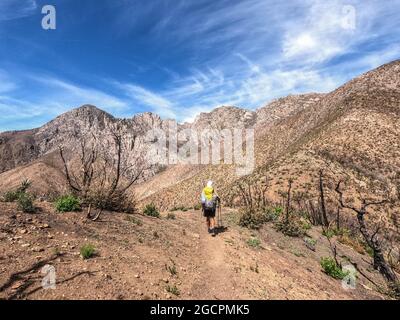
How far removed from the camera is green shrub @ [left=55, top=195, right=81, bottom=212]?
1127 centimetres

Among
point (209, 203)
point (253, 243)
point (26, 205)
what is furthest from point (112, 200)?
point (253, 243)

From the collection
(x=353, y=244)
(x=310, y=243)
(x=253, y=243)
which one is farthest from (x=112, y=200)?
(x=353, y=244)

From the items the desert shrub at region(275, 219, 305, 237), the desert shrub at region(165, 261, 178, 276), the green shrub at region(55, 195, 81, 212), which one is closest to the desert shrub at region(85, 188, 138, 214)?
the green shrub at region(55, 195, 81, 212)

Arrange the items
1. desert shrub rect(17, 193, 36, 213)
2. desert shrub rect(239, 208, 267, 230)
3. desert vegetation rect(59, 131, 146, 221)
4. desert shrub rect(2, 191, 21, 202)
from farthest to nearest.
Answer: desert shrub rect(239, 208, 267, 230) < desert vegetation rect(59, 131, 146, 221) < desert shrub rect(2, 191, 21, 202) < desert shrub rect(17, 193, 36, 213)

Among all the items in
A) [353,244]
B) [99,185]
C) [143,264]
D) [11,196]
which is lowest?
[353,244]

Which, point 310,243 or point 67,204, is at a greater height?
point 67,204

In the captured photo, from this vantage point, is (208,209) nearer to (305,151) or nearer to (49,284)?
(49,284)

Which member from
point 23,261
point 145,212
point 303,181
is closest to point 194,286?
point 23,261

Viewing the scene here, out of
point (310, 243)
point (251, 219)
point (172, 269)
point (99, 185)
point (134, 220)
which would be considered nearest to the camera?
point (172, 269)

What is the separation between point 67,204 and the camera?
11398 millimetres

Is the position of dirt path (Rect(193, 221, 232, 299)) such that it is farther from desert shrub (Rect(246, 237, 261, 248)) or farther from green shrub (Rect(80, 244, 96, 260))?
green shrub (Rect(80, 244, 96, 260))

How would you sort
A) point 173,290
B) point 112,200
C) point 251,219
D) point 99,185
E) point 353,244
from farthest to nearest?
point 353,244 → point 251,219 → point 112,200 → point 99,185 → point 173,290

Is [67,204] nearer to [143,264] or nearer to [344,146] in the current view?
[143,264]

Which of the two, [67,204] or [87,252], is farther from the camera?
[67,204]
